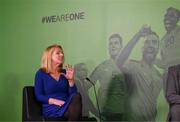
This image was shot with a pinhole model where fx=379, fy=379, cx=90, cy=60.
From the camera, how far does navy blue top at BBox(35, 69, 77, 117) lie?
377 cm

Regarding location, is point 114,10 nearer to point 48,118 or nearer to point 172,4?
point 172,4

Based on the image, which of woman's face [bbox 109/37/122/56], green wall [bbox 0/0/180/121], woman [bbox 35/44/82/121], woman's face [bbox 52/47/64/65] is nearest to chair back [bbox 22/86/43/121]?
woman [bbox 35/44/82/121]

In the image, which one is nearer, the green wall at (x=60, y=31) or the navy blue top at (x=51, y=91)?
the navy blue top at (x=51, y=91)

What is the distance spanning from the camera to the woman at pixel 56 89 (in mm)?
→ 3678

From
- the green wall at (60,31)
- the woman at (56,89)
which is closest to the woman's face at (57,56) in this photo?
the woman at (56,89)

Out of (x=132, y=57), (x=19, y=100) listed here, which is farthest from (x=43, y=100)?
(x=132, y=57)

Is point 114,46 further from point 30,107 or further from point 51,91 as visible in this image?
point 30,107

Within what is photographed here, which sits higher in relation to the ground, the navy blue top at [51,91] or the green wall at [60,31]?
the green wall at [60,31]

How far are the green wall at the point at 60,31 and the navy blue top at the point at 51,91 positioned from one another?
654mm

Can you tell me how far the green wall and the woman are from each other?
0.62 metres

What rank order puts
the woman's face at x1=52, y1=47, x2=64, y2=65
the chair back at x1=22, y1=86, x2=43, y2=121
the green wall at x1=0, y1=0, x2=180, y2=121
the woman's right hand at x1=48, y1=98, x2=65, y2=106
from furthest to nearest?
the green wall at x1=0, y1=0, x2=180, y2=121 → the woman's face at x1=52, y1=47, x2=64, y2=65 → the woman's right hand at x1=48, y1=98, x2=65, y2=106 → the chair back at x1=22, y1=86, x2=43, y2=121

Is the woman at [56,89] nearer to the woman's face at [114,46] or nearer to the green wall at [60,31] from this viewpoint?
the green wall at [60,31]

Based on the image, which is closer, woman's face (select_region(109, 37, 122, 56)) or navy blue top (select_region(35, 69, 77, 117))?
navy blue top (select_region(35, 69, 77, 117))

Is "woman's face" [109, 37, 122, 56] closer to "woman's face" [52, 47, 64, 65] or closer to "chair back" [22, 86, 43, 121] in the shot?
"woman's face" [52, 47, 64, 65]
